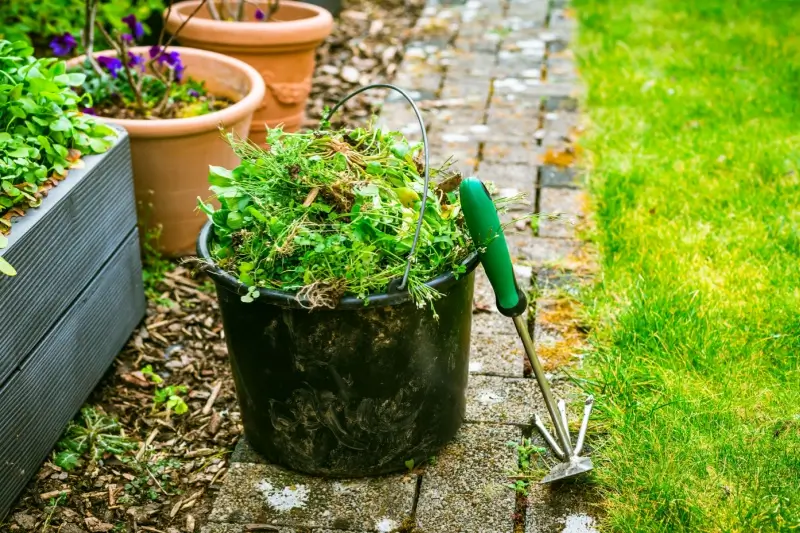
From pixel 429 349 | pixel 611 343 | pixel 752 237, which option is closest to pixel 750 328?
pixel 611 343

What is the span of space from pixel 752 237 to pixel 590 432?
1332 mm

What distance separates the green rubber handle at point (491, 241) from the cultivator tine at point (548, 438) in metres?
0.40

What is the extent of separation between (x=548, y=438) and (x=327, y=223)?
0.86 meters

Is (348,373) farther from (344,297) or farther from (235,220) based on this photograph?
(235,220)

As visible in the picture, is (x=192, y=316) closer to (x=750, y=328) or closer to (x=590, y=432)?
(x=590, y=432)

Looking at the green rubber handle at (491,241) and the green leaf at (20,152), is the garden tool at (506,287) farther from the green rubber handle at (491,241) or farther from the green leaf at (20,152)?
the green leaf at (20,152)

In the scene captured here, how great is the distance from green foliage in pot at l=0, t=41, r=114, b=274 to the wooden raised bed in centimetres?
4

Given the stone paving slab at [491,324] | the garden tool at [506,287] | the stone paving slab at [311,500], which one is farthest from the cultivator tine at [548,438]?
the stone paving slab at [491,324]

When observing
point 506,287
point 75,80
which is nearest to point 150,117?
point 75,80

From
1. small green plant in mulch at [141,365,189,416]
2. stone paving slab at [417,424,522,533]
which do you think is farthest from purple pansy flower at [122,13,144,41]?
stone paving slab at [417,424,522,533]

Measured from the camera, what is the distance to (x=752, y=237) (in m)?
3.41

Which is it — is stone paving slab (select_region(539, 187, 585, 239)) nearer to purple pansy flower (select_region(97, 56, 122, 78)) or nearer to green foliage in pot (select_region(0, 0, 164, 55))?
purple pansy flower (select_region(97, 56, 122, 78))

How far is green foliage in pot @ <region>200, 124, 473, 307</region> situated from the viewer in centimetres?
213

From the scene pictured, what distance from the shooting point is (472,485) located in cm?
240
